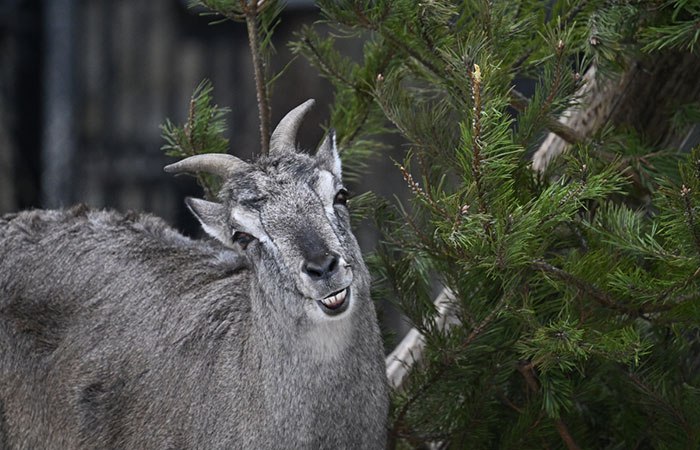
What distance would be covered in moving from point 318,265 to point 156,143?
992 cm

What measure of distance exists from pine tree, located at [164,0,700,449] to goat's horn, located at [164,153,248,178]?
55 cm

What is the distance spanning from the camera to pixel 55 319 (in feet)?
21.0

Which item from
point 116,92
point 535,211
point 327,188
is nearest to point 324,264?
point 327,188

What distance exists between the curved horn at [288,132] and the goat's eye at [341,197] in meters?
0.44

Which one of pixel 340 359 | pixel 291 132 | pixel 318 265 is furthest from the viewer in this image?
pixel 291 132

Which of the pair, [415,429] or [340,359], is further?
[415,429]

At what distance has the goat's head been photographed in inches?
206

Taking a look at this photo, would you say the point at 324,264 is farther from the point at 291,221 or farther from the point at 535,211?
the point at 535,211

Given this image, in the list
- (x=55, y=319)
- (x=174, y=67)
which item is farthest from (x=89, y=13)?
(x=55, y=319)

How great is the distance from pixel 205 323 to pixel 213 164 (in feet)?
2.76

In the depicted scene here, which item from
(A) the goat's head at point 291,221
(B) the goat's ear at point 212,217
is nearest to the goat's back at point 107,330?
(B) the goat's ear at point 212,217

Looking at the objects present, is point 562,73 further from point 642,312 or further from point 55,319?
point 55,319

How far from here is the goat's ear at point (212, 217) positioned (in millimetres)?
5930

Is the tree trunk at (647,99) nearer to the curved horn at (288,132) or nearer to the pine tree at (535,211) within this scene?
the pine tree at (535,211)
